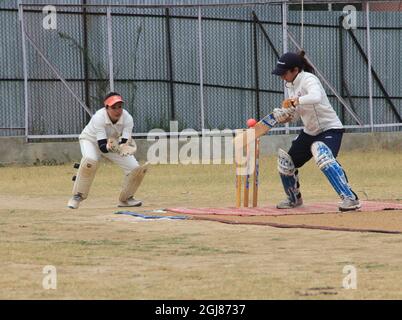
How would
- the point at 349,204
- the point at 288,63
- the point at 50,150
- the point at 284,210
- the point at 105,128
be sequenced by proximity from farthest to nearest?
the point at 50,150 → the point at 105,128 → the point at 284,210 → the point at 288,63 → the point at 349,204

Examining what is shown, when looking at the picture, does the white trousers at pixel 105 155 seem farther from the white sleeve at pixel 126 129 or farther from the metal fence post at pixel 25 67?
the metal fence post at pixel 25 67

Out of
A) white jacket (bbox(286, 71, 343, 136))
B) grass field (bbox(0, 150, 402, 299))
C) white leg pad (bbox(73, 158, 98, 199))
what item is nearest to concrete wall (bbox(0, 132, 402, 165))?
grass field (bbox(0, 150, 402, 299))

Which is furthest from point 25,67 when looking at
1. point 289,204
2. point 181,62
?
point 289,204

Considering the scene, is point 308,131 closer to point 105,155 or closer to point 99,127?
point 99,127

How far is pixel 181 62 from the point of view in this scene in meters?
26.4

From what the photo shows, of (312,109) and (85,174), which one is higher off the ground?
(312,109)

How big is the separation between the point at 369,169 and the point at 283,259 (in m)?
12.6

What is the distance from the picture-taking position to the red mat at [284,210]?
14836 mm

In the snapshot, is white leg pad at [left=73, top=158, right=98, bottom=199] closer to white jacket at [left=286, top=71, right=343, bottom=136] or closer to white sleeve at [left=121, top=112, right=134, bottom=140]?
white sleeve at [left=121, top=112, right=134, bottom=140]

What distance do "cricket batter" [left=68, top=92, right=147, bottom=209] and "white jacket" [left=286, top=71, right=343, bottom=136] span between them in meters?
2.55

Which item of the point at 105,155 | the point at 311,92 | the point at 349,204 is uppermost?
the point at 311,92

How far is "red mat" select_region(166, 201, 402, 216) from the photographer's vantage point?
48.7ft

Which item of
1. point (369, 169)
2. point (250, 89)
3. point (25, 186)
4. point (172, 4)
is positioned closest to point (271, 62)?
point (250, 89)

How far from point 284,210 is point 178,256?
4.23 m
